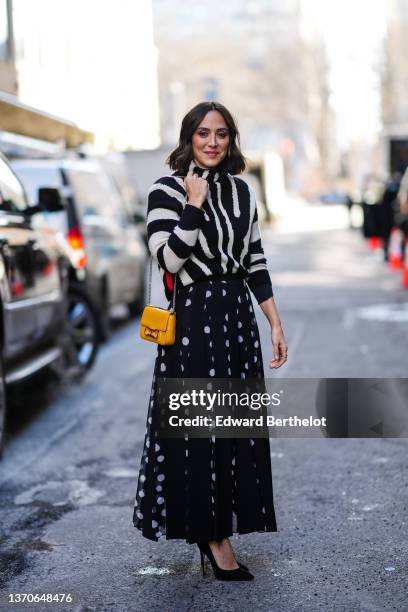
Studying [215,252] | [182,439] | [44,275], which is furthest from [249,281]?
[44,275]

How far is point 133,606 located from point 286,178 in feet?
334

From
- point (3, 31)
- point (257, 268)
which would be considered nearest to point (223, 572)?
point (257, 268)

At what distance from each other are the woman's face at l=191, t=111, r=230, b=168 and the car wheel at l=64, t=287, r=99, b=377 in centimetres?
570

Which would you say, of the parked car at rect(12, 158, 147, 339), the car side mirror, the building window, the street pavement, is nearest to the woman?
the street pavement

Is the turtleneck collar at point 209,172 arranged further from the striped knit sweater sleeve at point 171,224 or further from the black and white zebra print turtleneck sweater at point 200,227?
the striped knit sweater sleeve at point 171,224

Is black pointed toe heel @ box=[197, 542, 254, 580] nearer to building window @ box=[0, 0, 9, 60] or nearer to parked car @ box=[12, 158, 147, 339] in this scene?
parked car @ box=[12, 158, 147, 339]

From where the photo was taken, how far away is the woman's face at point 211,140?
4363 mm

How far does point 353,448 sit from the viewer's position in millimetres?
6906

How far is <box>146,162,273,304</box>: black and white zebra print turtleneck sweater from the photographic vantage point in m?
4.23

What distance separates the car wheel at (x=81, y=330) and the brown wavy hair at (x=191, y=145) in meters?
5.66

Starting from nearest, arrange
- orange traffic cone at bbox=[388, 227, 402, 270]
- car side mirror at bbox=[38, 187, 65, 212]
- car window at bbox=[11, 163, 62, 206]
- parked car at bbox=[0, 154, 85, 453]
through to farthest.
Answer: parked car at bbox=[0, 154, 85, 453] < car side mirror at bbox=[38, 187, 65, 212] < car window at bbox=[11, 163, 62, 206] < orange traffic cone at bbox=[388, 227, 402, 270]

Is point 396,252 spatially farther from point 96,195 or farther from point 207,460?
point 207,460

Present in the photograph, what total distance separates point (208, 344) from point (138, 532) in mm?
1244

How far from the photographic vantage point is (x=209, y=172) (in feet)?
14.4
